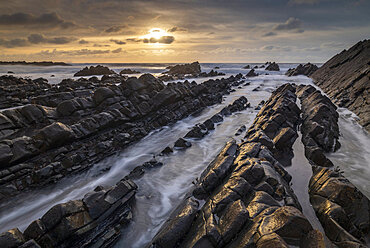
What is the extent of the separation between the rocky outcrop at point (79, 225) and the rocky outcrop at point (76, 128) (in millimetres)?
5239

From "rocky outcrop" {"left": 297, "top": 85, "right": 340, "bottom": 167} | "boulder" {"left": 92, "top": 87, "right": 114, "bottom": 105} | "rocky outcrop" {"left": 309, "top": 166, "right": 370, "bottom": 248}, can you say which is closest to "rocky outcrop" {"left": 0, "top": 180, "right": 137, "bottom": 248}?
"rocky outcrop" {"left": 309, "top": 166, "right": 370, "bottom": 248}

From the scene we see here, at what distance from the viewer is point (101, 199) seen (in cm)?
750

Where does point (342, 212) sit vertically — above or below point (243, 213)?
below

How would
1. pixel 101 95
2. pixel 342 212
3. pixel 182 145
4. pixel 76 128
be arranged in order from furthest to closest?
pixel 101 95 < pixel 182 145 < pixel 76 128 < pixel 342 212

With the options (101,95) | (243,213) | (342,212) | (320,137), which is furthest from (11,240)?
(320,137)

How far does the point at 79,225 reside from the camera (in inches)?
257

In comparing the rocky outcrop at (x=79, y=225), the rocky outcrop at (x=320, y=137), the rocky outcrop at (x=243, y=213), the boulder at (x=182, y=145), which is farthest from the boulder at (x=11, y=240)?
the rocky outcrop at (x=320, y=137)

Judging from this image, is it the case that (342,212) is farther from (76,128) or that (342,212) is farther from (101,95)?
(101,95)

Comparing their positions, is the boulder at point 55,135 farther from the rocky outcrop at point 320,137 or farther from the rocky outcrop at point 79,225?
the rocky outcrop at point 320,137

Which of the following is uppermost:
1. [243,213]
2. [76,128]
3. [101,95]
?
[101,95]

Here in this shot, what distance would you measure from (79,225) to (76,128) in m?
9.10

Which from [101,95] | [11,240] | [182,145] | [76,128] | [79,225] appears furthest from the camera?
[101,95]

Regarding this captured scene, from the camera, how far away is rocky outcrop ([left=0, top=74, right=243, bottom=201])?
10.6 meters

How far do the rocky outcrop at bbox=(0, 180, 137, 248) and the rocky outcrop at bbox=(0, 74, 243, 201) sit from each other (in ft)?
17.2
